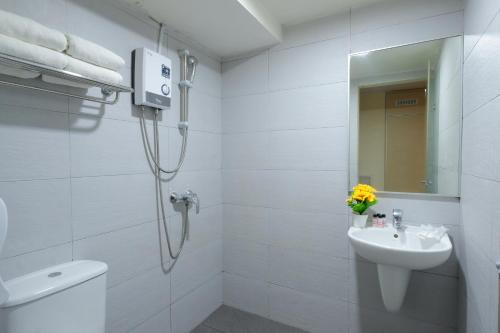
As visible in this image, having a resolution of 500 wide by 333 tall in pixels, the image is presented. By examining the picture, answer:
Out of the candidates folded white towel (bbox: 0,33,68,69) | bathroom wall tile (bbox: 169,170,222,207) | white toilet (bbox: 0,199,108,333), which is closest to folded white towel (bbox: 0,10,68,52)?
folded white towel (bbox: 0,33,68,69)

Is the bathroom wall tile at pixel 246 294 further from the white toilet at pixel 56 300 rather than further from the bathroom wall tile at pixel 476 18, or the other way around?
the bathroom wall tile at pixel 476 18

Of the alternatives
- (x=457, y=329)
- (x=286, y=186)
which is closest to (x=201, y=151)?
(x=286, y=186)

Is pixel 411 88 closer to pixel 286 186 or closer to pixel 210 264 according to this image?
pixel 286 186

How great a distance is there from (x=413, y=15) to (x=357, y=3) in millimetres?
335

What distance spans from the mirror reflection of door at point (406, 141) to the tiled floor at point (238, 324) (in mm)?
1290

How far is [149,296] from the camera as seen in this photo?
5.41ft

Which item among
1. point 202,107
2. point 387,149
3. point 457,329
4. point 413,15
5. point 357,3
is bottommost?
point 457,329

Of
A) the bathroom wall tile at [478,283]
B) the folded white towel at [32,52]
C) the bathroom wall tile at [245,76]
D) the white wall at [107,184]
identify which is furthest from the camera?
the bathroom wall tile at [245,76]

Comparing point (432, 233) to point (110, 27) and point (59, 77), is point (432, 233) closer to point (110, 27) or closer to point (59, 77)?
point (59, 77)

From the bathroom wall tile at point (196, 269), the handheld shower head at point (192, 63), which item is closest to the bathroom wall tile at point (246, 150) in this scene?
the handheld shower head at point (192, 63)

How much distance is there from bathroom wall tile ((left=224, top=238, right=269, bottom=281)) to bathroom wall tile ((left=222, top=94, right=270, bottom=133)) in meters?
0.93

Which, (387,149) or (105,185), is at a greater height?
(387,149)

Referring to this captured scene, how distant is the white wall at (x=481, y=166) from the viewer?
0.95 metres

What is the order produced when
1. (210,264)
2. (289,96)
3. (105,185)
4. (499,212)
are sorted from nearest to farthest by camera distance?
(499,212)
(105,185)
(289,96)
(210,264)
